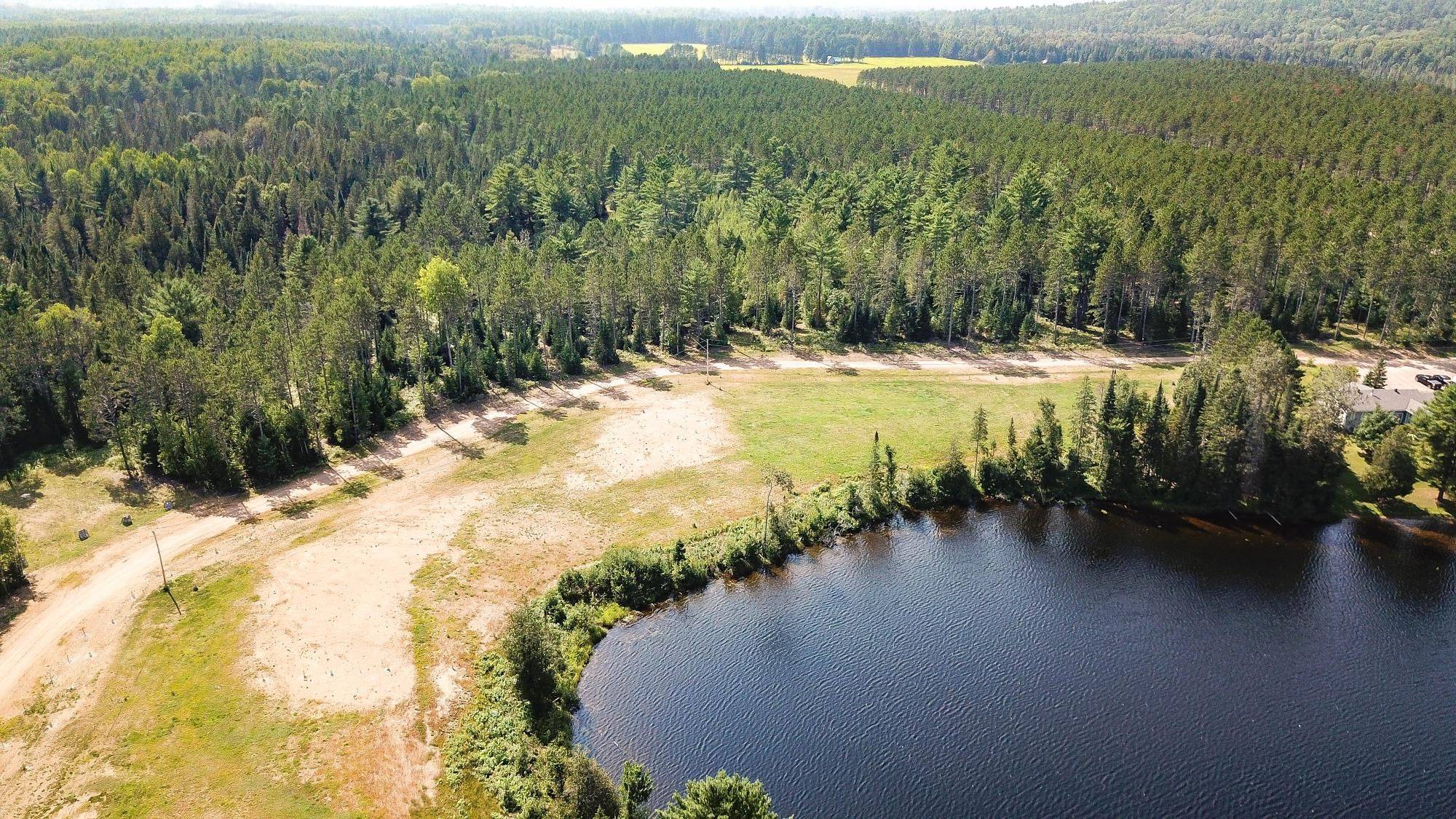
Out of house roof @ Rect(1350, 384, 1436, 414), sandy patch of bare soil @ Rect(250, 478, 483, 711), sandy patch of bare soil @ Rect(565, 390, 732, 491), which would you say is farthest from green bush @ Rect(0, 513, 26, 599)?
house roof @ Rect(1350, 384, 1436, 414)

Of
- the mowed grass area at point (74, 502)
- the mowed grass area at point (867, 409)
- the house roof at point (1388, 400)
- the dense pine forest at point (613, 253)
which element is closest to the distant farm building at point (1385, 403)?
the house roof at point (1388, 400)

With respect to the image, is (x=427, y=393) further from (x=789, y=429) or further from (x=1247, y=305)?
(x=1247, y=305)

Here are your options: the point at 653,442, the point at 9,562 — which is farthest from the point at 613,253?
the point at 9,562

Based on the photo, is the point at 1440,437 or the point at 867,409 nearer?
the point at 1440,437

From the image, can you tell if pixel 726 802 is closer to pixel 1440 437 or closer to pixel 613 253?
pixel 1440 437

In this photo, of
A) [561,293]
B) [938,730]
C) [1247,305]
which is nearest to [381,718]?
[938,730]
